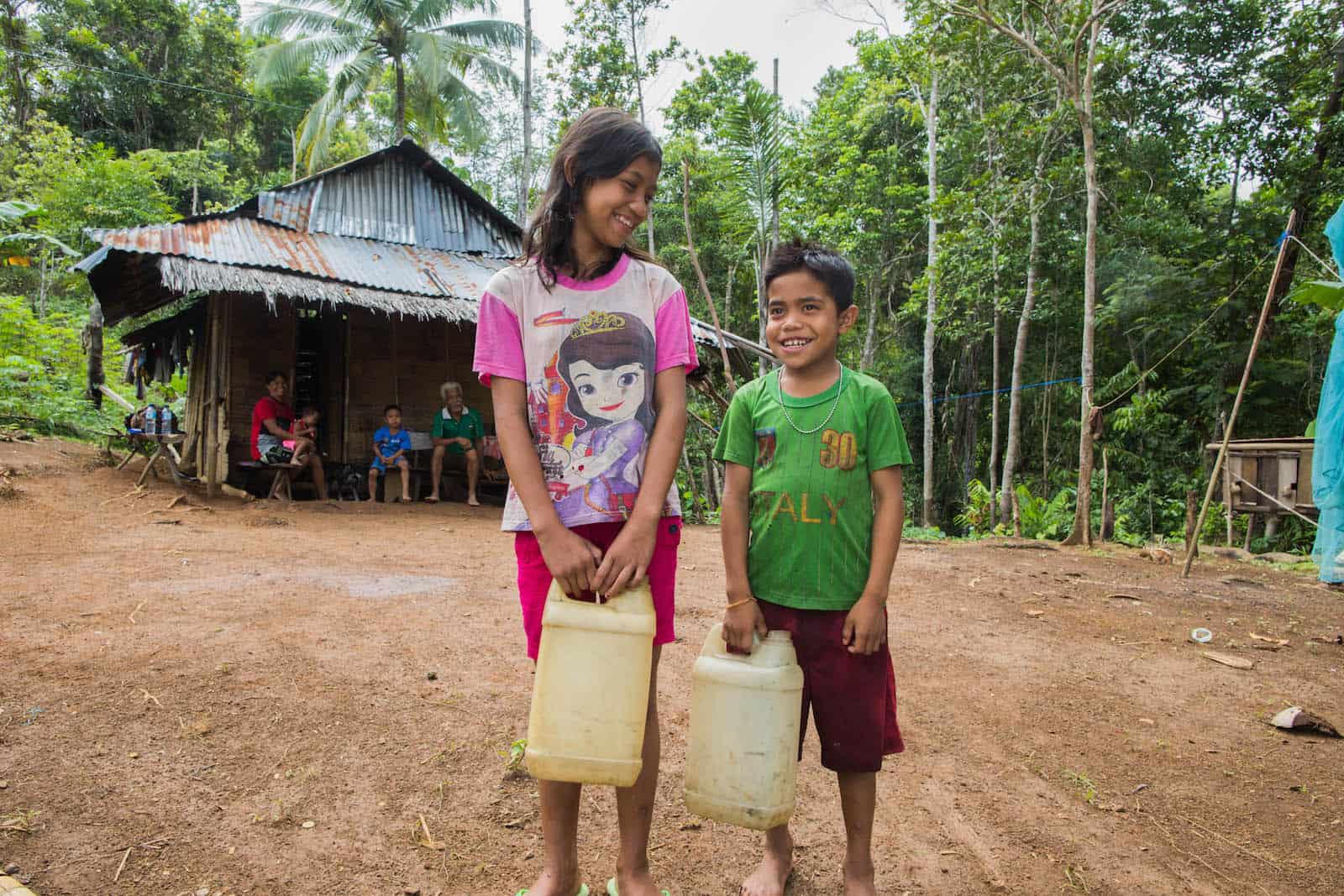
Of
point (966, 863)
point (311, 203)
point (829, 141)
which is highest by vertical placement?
point (829, 141)

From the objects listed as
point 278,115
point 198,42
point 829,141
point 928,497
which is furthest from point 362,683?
point 278,115

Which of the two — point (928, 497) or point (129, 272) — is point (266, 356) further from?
point (928, 497)

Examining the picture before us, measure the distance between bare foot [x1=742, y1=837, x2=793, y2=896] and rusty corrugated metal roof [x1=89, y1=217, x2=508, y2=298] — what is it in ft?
23.9

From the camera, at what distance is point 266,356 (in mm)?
8812

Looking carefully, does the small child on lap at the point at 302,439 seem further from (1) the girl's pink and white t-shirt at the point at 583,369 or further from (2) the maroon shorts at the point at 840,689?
(2) the maroon shorts at the point at 840,689

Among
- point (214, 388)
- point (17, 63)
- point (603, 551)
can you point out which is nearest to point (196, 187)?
point (17, 63)

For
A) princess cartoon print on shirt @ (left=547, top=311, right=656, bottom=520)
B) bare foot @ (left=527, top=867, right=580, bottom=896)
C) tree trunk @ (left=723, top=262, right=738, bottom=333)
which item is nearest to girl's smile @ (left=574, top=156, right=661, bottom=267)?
princess cartoon print on shirt @ (left=547, top=311, right=656, bottom=520)

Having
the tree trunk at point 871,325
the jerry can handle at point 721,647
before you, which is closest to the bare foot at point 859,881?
the jerry can handle at point 721,647

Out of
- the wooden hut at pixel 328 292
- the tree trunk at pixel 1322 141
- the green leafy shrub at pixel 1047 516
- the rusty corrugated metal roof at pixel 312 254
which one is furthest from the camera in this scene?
the green leafy shrub at pixel 1047 516

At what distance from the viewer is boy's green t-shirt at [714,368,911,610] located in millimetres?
1674

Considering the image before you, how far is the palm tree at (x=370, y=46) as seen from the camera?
1608 cm

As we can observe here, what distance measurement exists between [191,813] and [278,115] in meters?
26.9

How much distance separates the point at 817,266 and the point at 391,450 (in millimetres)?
7611

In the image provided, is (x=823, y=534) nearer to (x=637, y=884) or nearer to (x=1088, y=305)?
(x=637, y=884)
